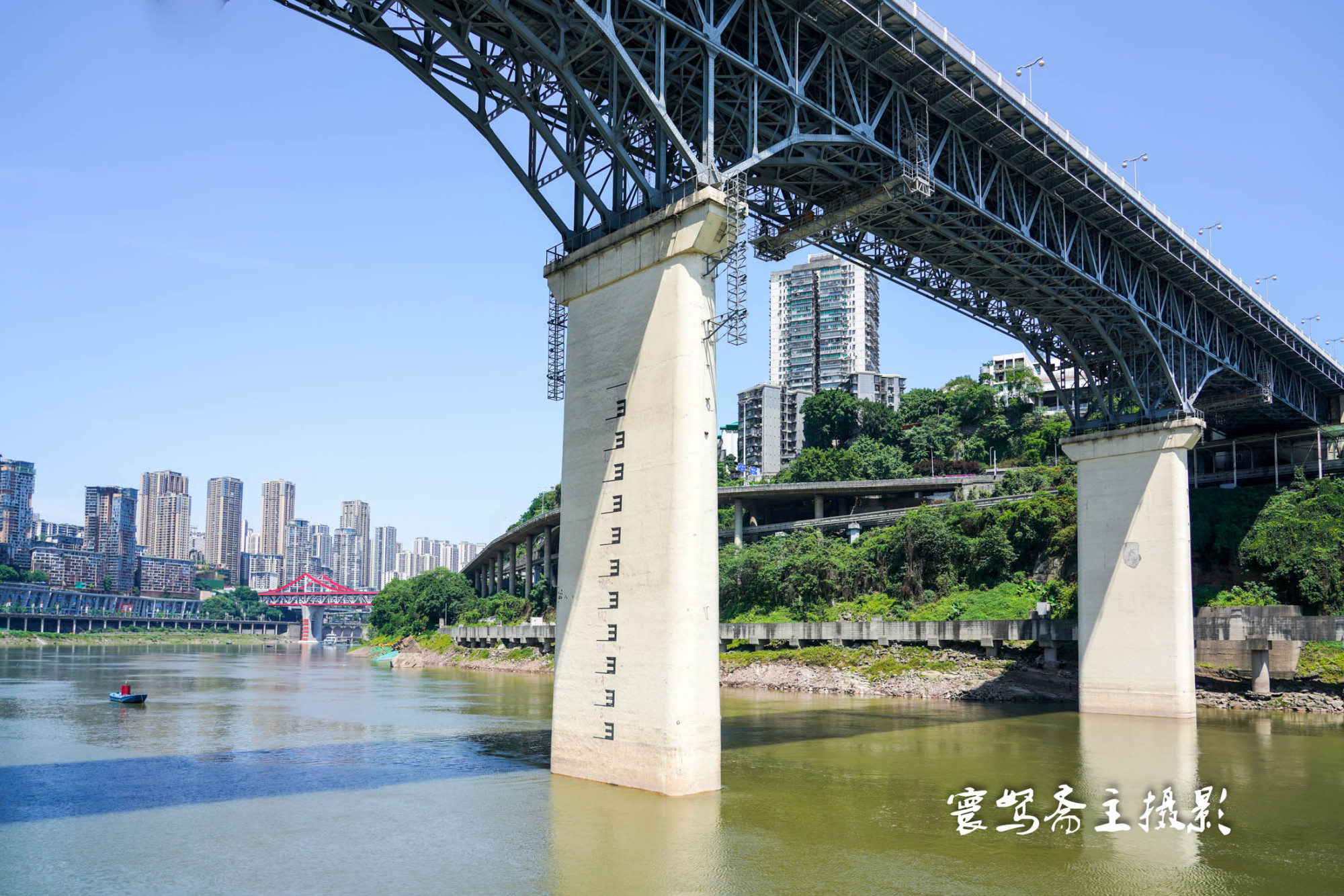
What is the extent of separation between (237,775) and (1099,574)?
42112mm

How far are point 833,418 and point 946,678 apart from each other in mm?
88087

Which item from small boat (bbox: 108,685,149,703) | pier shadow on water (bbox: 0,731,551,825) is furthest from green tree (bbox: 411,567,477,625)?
pier shadow on water (bbox: 0,731,551,825)

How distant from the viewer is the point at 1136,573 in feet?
169

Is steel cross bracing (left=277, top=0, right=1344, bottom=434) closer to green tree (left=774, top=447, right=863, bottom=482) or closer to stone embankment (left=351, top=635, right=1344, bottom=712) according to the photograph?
stone embankment (left=351, top=635, right=1344, bottom=712)

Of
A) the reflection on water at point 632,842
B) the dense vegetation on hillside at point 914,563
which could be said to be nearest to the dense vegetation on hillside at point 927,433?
the dense vegetation on hillside at point 914,563

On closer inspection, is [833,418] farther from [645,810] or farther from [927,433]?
[645,810]

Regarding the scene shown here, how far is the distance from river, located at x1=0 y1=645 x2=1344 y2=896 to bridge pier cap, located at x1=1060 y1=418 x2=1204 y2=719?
13.2 ft

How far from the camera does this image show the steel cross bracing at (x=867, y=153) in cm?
2750

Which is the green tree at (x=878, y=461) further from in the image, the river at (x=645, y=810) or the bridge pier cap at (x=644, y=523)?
the bridge pier cap at (x=644, y=523)

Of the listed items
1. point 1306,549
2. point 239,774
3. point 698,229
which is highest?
point 698,229

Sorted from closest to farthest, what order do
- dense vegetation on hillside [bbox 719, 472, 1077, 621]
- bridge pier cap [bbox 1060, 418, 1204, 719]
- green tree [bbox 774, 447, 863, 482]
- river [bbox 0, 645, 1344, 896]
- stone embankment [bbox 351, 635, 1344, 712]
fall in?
river [bbox 0, 645, 1344, 896], bridge pier cap [bbox 1060, 418, 1204, 719], stone embankment [bbox 351, 635, 1344, 712], dense vegetation on hillside [bbox 719, 472, 1077, 621], green tree [bbox 774, 447, 863, 482]

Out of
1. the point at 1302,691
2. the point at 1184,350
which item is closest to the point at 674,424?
the point at 1184,350

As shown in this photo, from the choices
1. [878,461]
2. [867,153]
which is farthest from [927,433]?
[867,153]

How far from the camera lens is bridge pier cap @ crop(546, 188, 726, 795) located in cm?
2473
